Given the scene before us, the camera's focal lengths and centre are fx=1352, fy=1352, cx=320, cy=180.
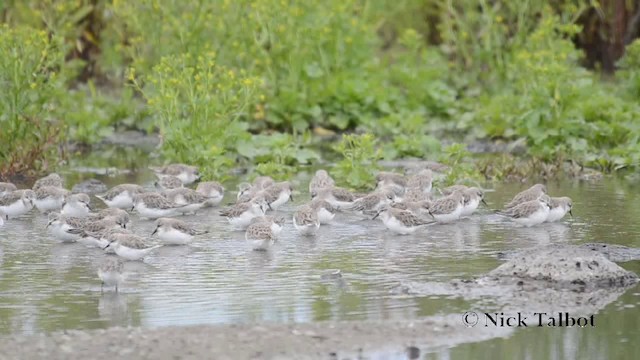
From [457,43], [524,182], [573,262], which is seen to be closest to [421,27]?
[457,43]

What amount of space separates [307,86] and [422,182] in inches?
245

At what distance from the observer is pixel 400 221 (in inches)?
527

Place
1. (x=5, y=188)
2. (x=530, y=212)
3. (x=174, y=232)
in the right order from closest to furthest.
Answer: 1. (x=174, y=232)
2. (x=530, y=212)
3. (x=5, y=188)

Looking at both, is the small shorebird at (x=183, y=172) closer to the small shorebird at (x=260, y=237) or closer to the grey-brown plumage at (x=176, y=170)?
the grey-brown plumage at (x=176, y=170)

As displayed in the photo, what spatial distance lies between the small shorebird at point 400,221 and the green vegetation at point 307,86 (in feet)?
8.23

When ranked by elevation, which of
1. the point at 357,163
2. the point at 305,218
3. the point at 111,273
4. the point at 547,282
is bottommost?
the point at 547,282

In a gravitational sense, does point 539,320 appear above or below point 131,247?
below

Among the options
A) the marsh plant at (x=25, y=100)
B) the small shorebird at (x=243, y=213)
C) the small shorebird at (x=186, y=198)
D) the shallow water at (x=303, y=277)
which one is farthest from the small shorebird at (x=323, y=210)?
the marsh plant at (x=25, y=100)

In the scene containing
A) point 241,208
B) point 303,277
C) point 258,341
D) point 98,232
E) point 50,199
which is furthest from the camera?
point 50,199

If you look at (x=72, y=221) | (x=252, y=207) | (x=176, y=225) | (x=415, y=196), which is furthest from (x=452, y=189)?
(x=72, y=221)

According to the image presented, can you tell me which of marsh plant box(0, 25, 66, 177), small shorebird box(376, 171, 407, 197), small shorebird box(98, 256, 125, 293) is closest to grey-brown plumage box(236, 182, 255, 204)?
small shorebird box(376, 171, 407, 197)

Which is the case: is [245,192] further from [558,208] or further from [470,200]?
[558,208]

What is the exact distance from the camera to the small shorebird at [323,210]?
13984 mm

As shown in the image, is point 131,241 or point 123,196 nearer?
point 131,241
